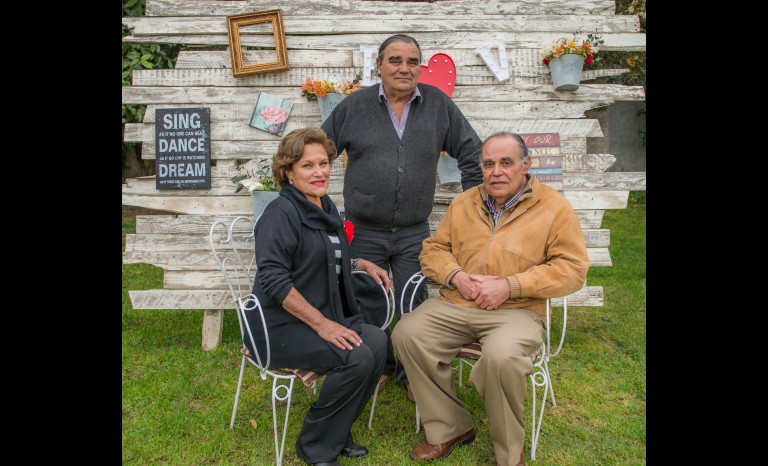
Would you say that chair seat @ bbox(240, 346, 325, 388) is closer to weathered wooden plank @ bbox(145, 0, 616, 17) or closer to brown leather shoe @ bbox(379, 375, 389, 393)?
brown leather shoe @ bbox(379, 375, 389, 393)

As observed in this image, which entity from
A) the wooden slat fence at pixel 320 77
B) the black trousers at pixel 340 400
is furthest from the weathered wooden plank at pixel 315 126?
the black trousers at pixel 340 400

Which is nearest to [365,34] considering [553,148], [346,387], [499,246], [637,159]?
[553,148]

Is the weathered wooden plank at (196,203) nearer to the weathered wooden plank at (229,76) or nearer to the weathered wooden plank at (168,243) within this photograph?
the weathered wooden plank at (168,243)

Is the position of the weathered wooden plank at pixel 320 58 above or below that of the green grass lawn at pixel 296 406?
above

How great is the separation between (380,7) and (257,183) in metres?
1.49

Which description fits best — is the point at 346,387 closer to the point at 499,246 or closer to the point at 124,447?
the point at 499,246

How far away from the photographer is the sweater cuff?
2.79 meters

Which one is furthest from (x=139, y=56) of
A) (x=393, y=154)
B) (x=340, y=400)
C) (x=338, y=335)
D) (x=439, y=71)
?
(x=340, y=400)

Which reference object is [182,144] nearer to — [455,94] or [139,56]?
[139,56]

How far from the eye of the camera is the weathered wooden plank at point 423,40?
13.7 ft

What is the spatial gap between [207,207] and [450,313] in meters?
2.07

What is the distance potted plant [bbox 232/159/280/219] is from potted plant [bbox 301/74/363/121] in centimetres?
53

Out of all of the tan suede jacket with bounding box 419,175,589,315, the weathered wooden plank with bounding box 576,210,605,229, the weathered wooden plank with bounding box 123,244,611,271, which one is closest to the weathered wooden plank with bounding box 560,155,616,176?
the weathered wooden plank with bounding box 576,210,605,229

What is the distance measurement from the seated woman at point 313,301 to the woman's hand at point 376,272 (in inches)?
13.3
